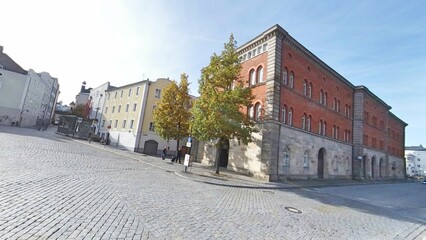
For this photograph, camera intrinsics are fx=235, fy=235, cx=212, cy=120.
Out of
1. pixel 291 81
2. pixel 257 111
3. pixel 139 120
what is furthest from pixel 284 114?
pixel 139 120

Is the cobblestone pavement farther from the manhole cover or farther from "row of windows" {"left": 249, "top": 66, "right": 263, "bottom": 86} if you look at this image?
"row of windows" {"left": 249, "top": 66, "right": 263, "bottom": 86}

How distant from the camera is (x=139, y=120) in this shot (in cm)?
3641

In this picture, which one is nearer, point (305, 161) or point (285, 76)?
point (285, 76)

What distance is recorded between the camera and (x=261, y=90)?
22922 millimetres

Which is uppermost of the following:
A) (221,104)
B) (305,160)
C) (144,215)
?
(221,104)

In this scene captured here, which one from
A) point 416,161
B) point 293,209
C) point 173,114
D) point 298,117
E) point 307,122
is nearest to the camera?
point 293,209

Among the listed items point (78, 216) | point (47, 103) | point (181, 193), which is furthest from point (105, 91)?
point (78, 216)

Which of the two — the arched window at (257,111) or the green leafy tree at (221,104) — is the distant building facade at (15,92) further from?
the arched window at (257,111)

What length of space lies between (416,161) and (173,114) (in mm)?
131387

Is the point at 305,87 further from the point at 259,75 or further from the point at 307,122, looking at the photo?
the point at 259,75

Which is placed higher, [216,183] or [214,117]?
[214,117]

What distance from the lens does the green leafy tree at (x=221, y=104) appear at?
18.6 meters

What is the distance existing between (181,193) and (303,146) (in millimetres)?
17490

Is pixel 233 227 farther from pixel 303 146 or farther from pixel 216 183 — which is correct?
pixel 303 146
